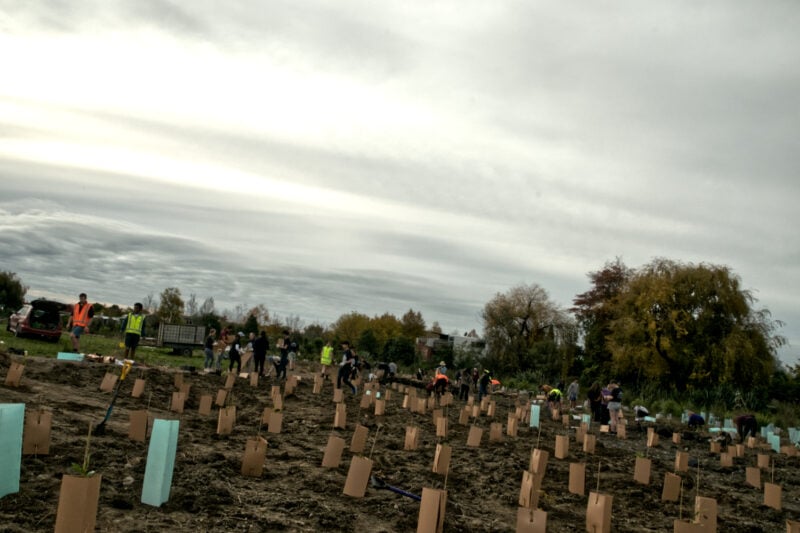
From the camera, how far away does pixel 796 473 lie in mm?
12945

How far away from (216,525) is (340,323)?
71.0m

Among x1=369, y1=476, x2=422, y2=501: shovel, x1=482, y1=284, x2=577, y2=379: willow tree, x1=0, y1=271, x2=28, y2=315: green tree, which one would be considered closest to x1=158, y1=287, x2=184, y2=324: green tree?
x1=0, y1=271, x2=28, y2=315: green tree

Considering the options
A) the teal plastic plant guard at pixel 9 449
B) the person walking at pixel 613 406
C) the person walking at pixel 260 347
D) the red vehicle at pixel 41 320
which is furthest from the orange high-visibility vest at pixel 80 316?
the person walking at pixel 613 406

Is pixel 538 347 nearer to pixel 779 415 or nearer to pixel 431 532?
pixel 779 415

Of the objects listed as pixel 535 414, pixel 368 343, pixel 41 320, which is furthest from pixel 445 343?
pixel 535 414

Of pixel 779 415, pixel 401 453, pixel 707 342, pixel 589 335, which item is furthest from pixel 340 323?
pixel 401 453

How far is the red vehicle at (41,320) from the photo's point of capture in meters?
22.3

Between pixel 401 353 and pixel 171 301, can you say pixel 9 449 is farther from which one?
pixel 171 301

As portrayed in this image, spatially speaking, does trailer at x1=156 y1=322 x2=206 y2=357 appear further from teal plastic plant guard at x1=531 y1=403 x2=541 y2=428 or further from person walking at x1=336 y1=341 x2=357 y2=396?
A: teal plastic plant guard at x1=531 y1=403 x2=541 y2=428

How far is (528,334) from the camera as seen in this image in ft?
150

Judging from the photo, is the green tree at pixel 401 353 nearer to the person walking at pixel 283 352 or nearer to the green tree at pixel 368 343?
the green tree at pixel 368 343

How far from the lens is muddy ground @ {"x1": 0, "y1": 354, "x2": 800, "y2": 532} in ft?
18.4

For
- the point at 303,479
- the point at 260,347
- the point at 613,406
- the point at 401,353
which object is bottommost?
the point at 401,353

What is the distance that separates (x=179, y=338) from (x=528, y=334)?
24.4 meters
